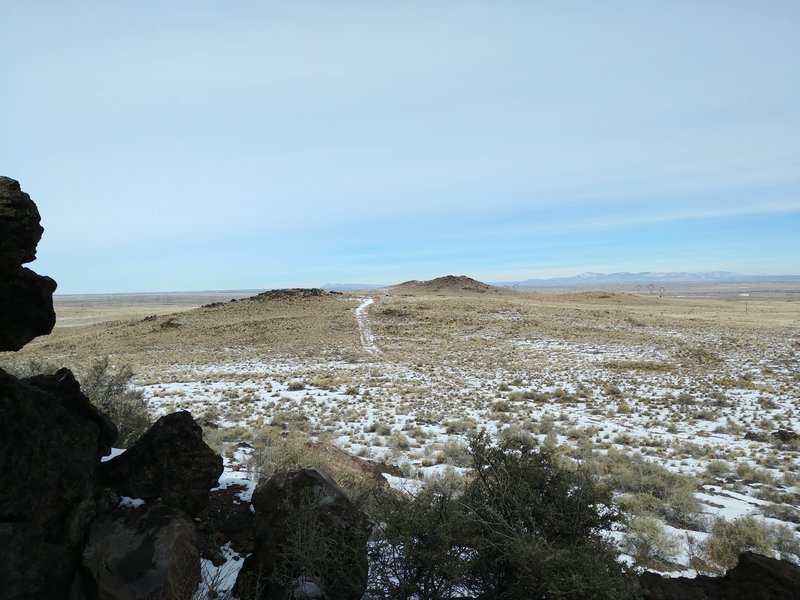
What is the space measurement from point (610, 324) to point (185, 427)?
4121 centimetres

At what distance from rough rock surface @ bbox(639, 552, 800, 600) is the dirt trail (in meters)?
25.2

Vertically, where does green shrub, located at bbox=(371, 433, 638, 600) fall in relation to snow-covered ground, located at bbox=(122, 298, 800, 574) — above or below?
above

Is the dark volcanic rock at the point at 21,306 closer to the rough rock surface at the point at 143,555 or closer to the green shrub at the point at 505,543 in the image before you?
the rough rock surface at the point at 143,555

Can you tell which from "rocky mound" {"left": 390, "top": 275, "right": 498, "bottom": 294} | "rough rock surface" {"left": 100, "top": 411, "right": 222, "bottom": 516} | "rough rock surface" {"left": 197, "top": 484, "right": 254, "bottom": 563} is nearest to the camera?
"rough rock surface" {"left": 100, "top": 411, "right": 222, "bottom": 516}

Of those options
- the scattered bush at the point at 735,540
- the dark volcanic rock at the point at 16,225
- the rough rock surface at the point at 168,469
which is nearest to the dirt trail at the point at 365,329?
the scattered bush at the point at 735,540

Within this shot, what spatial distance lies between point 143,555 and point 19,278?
2.73 metres

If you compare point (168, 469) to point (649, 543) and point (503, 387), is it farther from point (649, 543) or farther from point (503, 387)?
point (503, 387)

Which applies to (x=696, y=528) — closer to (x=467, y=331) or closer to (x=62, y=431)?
(x=62, y=431)

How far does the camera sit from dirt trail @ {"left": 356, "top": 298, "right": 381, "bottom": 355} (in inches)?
1252

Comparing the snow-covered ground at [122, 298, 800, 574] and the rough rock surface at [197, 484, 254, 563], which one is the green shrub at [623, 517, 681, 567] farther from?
the rough rock surface at [197, 484, 254, 563]

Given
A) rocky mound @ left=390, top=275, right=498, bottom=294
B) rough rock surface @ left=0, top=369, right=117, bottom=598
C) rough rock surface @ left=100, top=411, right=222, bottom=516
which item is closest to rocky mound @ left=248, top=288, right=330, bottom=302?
rocky mound @ left=390, top=275, right=498, bottom=294

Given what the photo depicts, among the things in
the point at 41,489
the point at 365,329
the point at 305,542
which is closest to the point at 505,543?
the point at 305,542

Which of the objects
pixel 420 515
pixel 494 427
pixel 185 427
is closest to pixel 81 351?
pixel 494 427

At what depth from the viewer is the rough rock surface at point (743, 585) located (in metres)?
4.51
